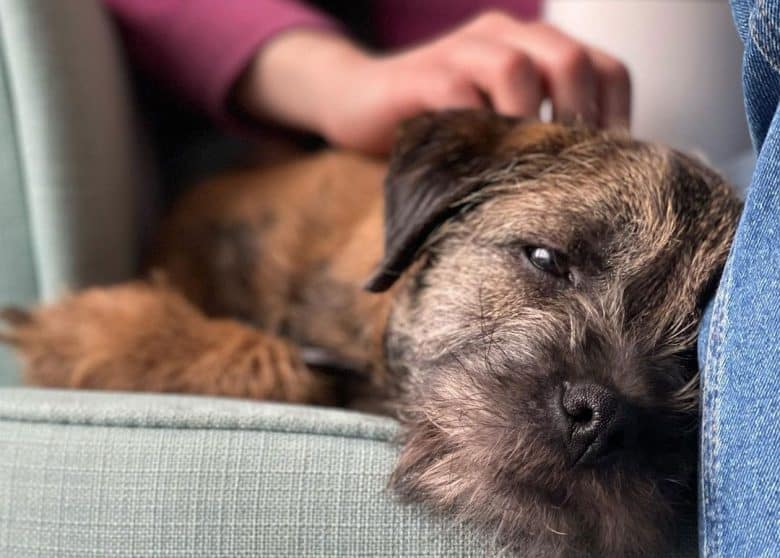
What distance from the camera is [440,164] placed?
124cm

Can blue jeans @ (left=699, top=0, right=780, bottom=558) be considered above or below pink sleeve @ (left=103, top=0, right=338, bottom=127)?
above

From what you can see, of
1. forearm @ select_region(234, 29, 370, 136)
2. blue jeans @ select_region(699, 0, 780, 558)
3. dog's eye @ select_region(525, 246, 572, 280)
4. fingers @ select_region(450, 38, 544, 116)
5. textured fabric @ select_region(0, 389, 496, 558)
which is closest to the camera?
blue jeans @ select_region(699, 0, 780, 558)

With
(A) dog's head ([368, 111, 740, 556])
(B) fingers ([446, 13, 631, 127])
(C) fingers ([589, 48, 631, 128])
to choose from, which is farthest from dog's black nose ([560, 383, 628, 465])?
(C) fingers ([589, 48, 631, 128])

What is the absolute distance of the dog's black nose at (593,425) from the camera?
0.83 meters

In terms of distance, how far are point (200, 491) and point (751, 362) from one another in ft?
1.92

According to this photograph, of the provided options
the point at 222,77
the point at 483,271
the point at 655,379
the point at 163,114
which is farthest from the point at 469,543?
the point at 163,114

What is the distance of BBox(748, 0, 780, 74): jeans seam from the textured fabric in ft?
1.93

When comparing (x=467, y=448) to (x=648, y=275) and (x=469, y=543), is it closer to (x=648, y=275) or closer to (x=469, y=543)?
(x=469, y=543)

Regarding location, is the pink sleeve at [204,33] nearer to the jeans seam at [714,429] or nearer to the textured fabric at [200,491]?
the textured fabric at [200,491]

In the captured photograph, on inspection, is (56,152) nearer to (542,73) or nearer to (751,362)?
(542,73)

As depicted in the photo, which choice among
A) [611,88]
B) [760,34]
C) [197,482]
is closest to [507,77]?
[611,88]

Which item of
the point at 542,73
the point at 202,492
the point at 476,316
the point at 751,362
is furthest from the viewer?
the point at 542,73

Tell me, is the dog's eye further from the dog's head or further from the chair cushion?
the chair cushion

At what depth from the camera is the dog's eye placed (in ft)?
3.65
